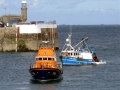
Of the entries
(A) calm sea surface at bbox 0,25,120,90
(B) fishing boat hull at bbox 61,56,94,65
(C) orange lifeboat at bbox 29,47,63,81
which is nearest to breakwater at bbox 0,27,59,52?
(A) calm sea surface at bbox 0,25,120,90

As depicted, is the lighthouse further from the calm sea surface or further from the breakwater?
the calm sea surface

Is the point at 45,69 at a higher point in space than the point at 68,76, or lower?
higher

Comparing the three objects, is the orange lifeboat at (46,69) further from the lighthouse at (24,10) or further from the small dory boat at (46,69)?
the lighthouse at (24,10)

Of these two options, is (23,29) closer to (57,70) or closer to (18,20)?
(18,20)

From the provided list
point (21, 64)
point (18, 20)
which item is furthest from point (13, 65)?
point (18, 20)

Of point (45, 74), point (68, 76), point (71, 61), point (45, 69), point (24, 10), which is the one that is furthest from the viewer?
point (24, 10)

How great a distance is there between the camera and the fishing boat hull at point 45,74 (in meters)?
56.6

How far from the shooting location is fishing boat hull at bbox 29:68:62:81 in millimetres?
56600

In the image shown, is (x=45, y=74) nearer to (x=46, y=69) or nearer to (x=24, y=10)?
(x=46, y=69)

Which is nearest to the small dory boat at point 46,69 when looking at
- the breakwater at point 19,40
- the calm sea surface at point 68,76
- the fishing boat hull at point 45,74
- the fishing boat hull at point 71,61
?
the fishing boat hull at point 45,74

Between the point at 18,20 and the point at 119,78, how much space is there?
4856 centimetres

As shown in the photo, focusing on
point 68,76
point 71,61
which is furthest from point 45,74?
point 71,61

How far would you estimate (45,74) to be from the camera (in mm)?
56719

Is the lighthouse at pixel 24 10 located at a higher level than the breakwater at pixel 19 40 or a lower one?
higher
